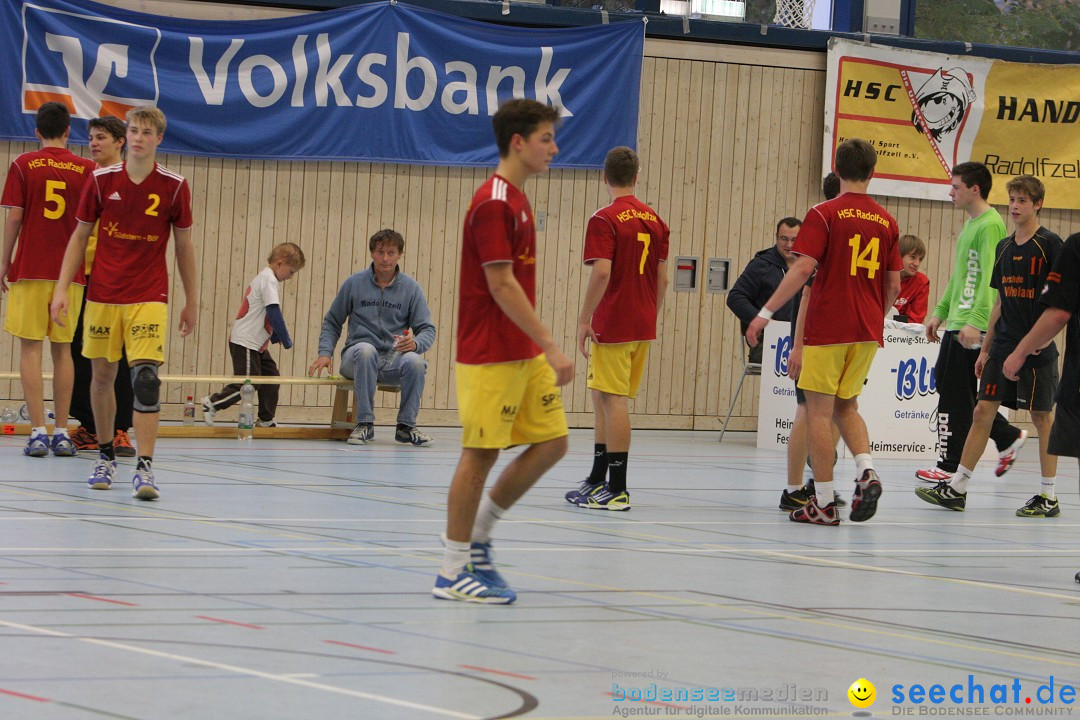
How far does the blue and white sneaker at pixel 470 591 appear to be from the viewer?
4.93 metres

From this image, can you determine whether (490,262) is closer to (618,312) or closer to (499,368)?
(499,368)

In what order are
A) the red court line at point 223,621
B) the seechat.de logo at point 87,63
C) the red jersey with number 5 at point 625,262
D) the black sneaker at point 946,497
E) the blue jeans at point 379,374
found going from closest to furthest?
the red court line at point 223,621
the red jersey with number 5 at point 625,262
the black sneaker at point 946,497
the blue jeans at point 379,374
the seechat.de logo at point 87,63

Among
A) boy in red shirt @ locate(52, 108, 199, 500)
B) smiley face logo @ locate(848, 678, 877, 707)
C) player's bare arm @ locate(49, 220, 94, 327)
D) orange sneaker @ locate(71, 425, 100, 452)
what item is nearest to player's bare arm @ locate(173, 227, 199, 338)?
boy in red shirt @ locate(52, 108, 199, 500)

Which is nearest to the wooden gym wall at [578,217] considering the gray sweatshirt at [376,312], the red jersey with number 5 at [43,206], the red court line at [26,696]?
the gray sweatshirt at [376,312]

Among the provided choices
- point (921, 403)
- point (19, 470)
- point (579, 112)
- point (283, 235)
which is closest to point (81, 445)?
point (19, 470)

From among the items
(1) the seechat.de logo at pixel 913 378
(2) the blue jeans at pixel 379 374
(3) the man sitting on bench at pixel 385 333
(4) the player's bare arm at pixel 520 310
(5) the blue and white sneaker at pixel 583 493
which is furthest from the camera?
(1) the seechat.de logo at pixel 913 378

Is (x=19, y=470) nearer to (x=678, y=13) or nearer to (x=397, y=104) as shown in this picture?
(x=397, y=104)

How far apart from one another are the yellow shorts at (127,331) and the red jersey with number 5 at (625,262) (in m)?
2.36

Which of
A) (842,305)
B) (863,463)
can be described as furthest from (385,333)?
(863,463)

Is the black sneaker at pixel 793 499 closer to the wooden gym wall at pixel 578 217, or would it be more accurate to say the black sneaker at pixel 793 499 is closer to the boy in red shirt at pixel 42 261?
the boy in red shirt at pixel 42 261

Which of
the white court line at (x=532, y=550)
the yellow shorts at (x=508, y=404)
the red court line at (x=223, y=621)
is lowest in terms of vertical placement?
the white court line at (x=532, y=550)

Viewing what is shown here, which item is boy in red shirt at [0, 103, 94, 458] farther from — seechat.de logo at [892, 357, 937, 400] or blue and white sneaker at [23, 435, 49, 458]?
seechat.de logo at [892, 357, 937, 400]

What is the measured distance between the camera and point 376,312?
1146 centimetres

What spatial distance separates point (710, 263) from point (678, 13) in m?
2.54
